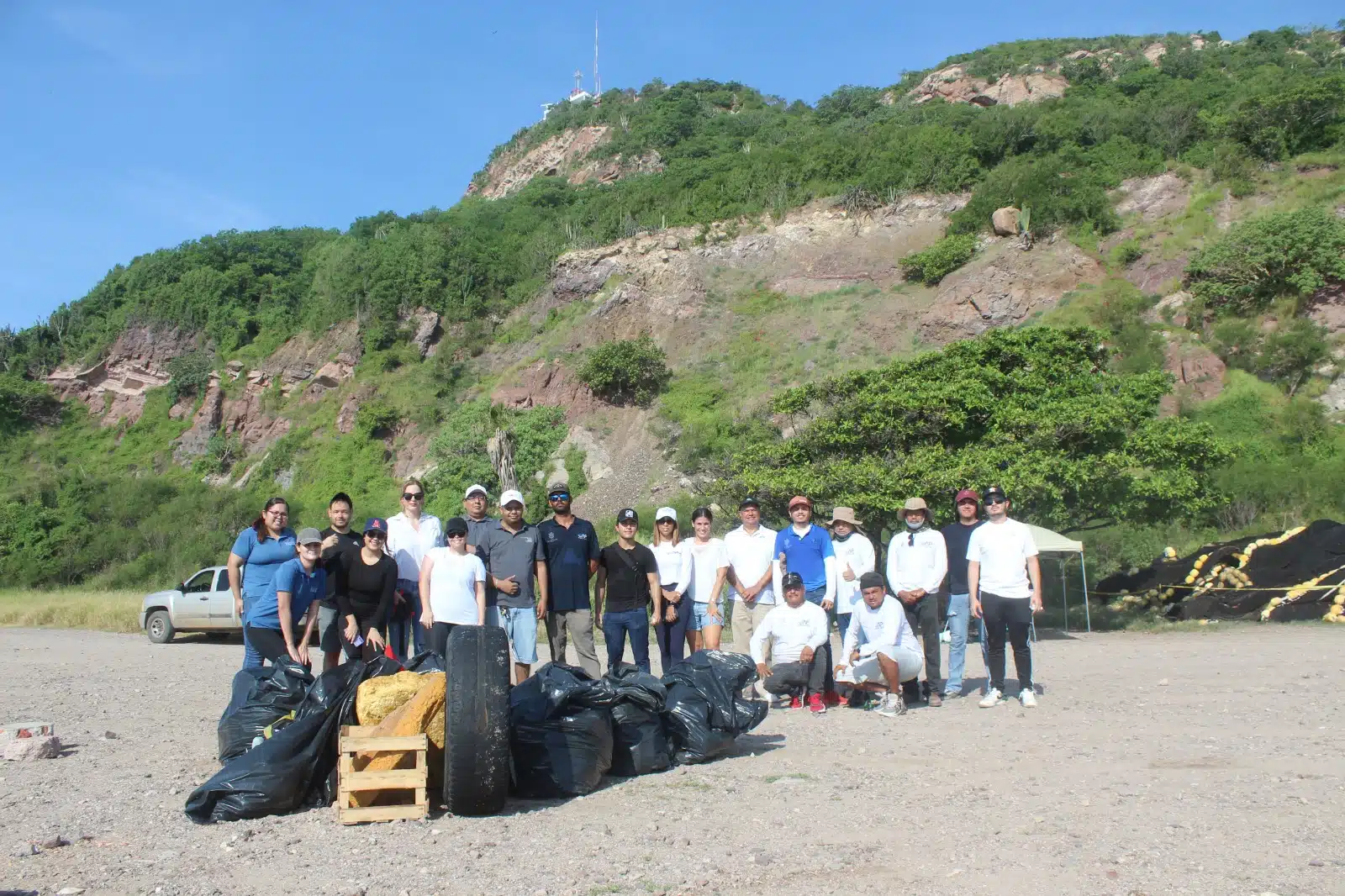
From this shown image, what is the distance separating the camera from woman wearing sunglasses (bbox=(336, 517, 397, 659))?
6773mm

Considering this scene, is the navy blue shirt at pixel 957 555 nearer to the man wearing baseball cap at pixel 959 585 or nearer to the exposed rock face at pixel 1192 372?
the man wearing baseball cap at pixel 959 585

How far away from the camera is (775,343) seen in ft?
133

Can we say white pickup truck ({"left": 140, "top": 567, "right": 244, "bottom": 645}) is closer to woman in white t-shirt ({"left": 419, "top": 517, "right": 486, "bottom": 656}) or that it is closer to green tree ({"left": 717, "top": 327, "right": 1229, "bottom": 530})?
green tree ({"left": 717, "top": 327, "right": 1229, "bottom": 530})

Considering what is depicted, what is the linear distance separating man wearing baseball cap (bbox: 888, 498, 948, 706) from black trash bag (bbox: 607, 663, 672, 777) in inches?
119

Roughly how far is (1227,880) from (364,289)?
2132 inches

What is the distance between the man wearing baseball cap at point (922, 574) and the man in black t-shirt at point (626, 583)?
2040mm

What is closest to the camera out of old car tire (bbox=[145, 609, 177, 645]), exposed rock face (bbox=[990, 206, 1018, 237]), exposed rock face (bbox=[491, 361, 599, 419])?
old car tire (bbox=[145, 609, 177, 645])

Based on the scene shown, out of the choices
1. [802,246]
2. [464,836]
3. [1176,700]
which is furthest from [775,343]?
[464,836]

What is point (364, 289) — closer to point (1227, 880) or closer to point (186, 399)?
point (186, 399)

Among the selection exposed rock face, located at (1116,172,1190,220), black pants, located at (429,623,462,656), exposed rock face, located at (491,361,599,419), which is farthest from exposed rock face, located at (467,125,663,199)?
black pants, located at (429,623,462,656)

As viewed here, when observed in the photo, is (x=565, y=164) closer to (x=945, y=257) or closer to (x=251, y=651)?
(x=945, y=257)

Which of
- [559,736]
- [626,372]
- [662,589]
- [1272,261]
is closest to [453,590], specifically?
[662,589]

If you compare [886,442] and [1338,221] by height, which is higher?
[1338,221]

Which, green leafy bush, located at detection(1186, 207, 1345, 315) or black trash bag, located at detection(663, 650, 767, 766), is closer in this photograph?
black trash bag, located at detection(663, 650, 767, 766)
